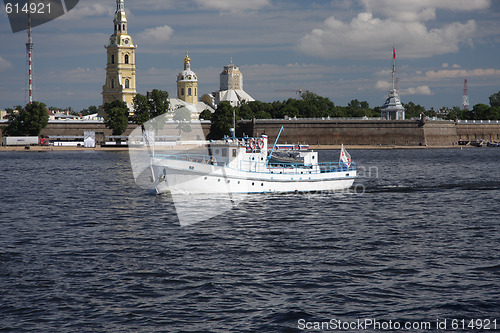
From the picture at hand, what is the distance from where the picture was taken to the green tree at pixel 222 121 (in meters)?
165

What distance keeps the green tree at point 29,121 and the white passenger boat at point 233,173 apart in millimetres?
111779

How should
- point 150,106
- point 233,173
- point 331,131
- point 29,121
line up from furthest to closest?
point 331,131
point 150,106
point 29,121
point 233,173

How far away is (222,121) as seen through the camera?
16600 cm

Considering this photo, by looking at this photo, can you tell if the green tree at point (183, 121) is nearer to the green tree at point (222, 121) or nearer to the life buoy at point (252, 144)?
the green tree at point (222, 121)

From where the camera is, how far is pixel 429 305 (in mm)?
19750

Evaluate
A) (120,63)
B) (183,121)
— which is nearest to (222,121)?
(183,121)

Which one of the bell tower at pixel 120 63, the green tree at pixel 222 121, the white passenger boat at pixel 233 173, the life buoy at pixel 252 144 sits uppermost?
the bell tower at pixel 120 63

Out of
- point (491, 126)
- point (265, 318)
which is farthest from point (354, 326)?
point (491, 126)

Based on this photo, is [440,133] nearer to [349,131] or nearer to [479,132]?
[479,132]

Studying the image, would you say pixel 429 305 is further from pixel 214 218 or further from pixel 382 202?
pixel 382 202

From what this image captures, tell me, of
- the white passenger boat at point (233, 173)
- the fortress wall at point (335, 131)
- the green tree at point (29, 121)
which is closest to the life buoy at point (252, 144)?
the white passenger boat at point (233, 173)

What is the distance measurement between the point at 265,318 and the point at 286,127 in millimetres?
148009

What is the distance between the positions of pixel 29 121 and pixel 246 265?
450ft

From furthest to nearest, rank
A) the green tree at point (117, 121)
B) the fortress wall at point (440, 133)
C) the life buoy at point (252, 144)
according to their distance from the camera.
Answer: the fortress wall at point (440, 133) < the green tree at point (117, 121) < the life buoy at point (252, 144)
